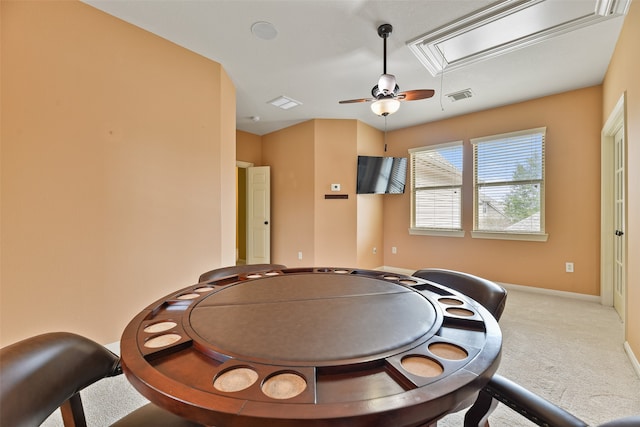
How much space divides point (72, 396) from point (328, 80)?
338 cm

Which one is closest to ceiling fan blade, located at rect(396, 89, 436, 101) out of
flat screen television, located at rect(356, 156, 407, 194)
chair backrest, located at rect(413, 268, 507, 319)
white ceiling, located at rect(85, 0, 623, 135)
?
white ceiling, located at rect(85, 0, 623, 135)

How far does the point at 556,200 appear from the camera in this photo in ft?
12.0

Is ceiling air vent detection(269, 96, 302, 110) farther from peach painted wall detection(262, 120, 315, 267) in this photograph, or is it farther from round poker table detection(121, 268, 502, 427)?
round poker table detection(121, 268, 502, 427)

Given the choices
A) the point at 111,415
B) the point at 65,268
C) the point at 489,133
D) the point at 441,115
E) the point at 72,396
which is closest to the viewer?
the point at 72,396

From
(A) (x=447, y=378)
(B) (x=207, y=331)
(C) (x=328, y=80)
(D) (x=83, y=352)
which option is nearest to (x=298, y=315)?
(B) (x=207, y=331)

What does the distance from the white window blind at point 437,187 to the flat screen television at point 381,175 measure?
Result: 0.22 m

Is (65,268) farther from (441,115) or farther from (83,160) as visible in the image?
(441,115)

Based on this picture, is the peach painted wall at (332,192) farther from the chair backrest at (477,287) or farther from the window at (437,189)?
the chair backrest at (477,287)

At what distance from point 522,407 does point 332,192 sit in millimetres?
4032

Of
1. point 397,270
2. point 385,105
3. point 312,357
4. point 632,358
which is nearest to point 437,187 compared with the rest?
point 397,270

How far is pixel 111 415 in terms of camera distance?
61.3 inches

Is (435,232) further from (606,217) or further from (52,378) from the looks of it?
(52,378)

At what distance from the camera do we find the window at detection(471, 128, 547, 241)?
3773mm

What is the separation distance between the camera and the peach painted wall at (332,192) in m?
4.64
